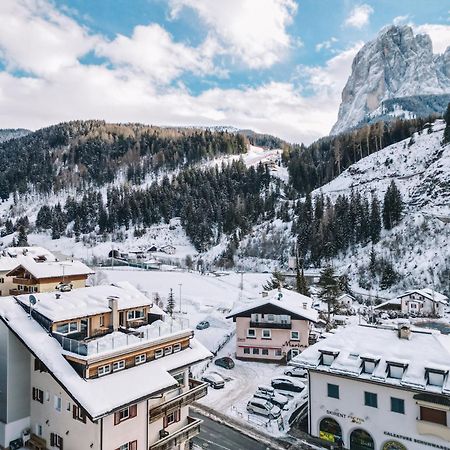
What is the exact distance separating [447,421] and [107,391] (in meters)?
19.9

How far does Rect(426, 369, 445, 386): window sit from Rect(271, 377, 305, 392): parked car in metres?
13.8

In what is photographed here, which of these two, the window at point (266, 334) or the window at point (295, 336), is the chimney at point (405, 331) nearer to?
the window at point (295, 336)

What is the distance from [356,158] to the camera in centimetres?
15225

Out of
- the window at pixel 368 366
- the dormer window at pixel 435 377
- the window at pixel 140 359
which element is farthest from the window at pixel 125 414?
the dormer window at pixel 435 377

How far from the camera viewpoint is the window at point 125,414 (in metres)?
20.3

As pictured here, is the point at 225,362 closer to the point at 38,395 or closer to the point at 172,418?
the point at 172,418

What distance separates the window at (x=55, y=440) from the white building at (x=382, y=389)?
1622cm

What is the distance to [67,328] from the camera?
23.5 m

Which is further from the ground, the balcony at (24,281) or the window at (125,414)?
the balcony at (24,281)

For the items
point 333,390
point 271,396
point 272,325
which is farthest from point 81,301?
point 272,325

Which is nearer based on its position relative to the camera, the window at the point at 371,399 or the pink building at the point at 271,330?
the window at the point at 371,399

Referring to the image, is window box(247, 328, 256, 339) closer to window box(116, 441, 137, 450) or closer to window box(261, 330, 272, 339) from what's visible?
window box(261, 330, 272, 339)

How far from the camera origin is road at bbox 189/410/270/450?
27.2m

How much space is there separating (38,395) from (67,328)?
424 cm
